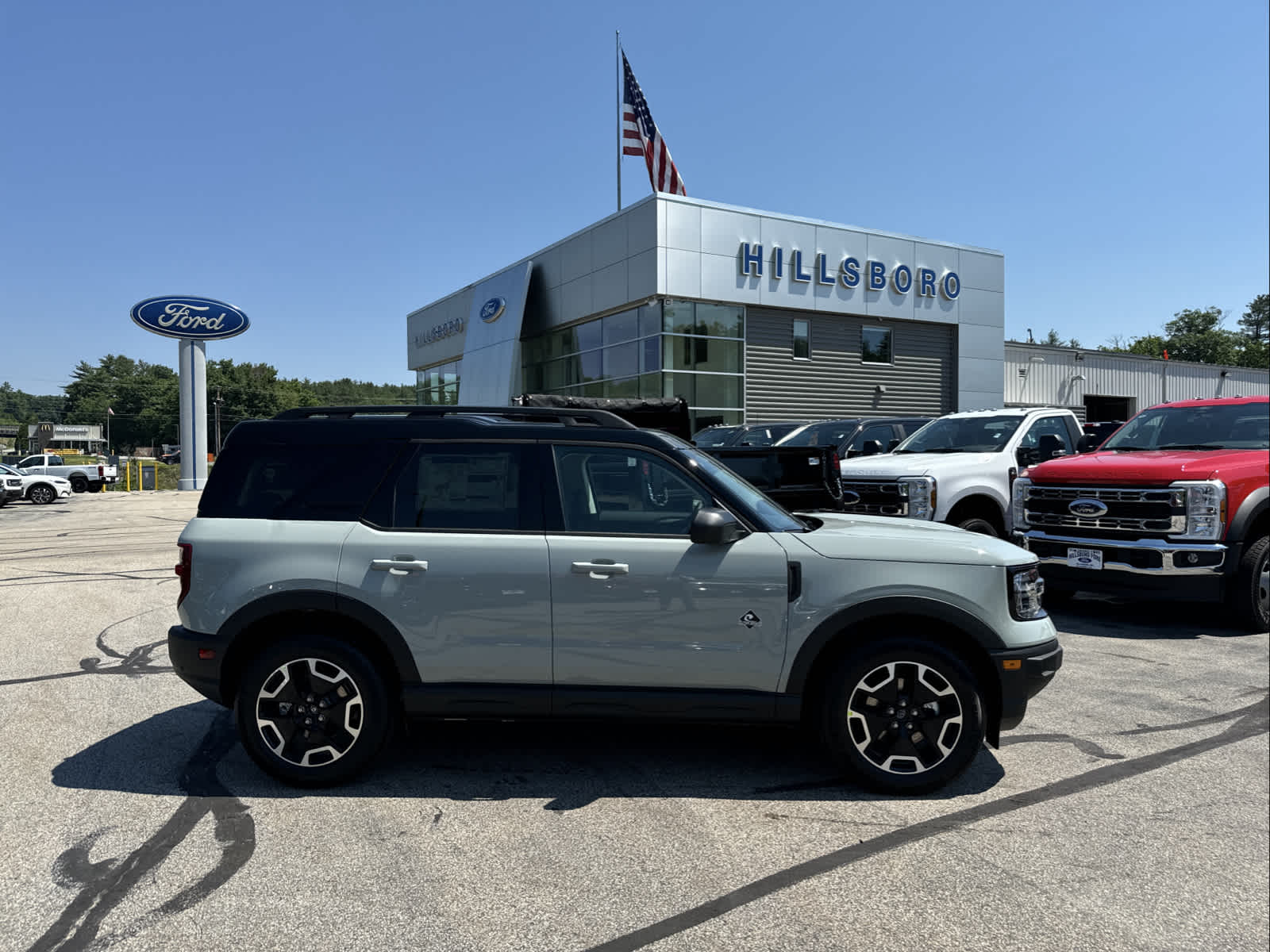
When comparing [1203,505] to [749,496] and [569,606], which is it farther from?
[569,606]

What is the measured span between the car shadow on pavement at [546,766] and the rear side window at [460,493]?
1.04 metres

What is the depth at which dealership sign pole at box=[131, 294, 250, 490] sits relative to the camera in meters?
35.4

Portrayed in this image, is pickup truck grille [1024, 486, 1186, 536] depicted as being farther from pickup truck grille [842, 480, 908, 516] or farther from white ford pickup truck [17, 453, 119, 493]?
white ford pickup truck [17, 453, 119, 493]

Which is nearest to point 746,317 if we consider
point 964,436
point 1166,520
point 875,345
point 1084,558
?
point 875,345

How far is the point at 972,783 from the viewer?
4.11 m

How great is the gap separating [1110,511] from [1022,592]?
4.36 m

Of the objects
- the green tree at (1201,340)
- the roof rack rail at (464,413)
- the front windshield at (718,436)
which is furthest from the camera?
the green tree at (1201,340)

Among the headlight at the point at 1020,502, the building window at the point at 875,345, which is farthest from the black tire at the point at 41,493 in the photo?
the headlight at the point at 1020,502

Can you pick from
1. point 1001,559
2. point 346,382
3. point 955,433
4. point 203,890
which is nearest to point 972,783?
point 1001,559

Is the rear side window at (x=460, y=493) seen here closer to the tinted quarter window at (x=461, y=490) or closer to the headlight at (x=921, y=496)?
the tinted quarter window at (x=461, y=490)

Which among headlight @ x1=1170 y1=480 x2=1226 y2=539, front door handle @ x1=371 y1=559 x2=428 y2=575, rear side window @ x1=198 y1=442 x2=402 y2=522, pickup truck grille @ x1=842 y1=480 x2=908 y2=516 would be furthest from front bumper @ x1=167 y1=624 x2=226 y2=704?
headlight @ x1=1170 y1=480 x2=1226 y2=539

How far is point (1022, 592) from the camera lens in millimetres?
4020

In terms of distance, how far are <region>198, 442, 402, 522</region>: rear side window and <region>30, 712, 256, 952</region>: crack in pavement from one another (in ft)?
4.27

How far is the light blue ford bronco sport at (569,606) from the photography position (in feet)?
12.8
